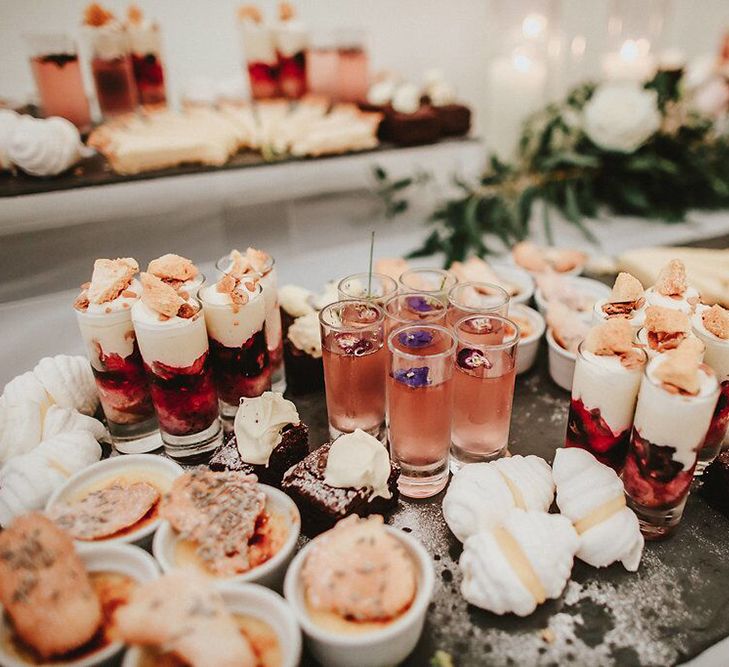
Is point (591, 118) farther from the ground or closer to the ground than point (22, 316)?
farther from the ground

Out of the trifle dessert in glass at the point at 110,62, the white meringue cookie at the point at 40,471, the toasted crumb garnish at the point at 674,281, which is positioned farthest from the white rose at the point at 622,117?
the white meringue cookie at the point at 40,471

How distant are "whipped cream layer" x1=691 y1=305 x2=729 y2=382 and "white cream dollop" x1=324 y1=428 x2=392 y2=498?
62 cm

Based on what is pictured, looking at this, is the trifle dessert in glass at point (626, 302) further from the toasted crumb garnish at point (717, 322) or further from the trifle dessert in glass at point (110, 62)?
the trifle dessert in glass at point (110, 62)

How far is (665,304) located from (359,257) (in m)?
1.28

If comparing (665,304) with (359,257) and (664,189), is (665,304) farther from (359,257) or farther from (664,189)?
(664,189)

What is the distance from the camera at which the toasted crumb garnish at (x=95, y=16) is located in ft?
6.55

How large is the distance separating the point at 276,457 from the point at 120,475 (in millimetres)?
283

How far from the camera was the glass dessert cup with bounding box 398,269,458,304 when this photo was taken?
1.48 meters

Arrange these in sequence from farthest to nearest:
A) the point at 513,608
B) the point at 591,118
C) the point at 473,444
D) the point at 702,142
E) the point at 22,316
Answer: the point at 702,142 → the point at 591,118 → the point at 22,316 → the point at 473,444 → the point at 513,608

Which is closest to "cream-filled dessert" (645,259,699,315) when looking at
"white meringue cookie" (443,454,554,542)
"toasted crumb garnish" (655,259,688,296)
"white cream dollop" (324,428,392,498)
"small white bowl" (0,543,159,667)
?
"toasted crumb garnish" (655,259,688,296)

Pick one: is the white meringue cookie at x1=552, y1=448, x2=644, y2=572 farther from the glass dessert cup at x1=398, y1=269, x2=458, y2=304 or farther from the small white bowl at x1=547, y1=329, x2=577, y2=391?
the glass dessert cup at x1=398, y1=269, x2=458, y2=304

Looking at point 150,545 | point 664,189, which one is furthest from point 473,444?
point 664,189

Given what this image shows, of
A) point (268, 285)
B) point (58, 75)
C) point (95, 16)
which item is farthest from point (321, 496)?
point (95, 16)

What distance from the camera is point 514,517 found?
963 mm
